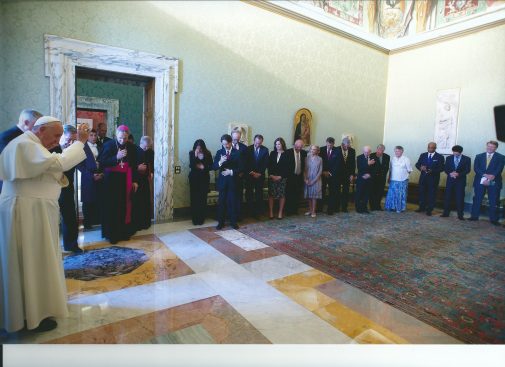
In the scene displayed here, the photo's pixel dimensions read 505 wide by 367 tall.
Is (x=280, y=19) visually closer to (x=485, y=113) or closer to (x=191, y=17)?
(x=191, y=17)

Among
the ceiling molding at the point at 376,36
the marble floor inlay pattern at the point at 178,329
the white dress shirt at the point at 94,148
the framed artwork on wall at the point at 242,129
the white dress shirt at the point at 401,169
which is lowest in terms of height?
the marble floor inlay pattern at the point at 178,329

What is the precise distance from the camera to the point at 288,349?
2.47 meters

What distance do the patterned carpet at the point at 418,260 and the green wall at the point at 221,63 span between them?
2515 mm

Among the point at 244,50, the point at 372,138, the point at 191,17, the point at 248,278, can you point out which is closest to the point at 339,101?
the point at 372,138

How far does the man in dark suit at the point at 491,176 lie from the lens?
6988mm

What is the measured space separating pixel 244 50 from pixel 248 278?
16.7ft

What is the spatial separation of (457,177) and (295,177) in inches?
156

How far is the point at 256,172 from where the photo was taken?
21.6ft

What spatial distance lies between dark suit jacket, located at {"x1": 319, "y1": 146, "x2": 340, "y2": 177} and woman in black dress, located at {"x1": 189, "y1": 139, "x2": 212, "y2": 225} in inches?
117

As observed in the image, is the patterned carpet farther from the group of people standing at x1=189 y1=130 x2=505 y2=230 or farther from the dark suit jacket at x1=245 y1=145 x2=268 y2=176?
the dark suit jacket at x1=245 y1=145 x2=268 y2=176

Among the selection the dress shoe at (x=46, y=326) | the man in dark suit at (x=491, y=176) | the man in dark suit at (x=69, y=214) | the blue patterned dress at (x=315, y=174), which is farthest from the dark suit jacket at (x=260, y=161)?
the man in dark suit at (x=491, y=176)

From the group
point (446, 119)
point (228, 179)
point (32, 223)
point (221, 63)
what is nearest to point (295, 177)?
point (228, 179)

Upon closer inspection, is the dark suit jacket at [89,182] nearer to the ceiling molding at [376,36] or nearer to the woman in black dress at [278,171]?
the woman in black dress at [278,171]

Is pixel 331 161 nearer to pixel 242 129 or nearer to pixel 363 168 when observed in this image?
pixel 363 168
